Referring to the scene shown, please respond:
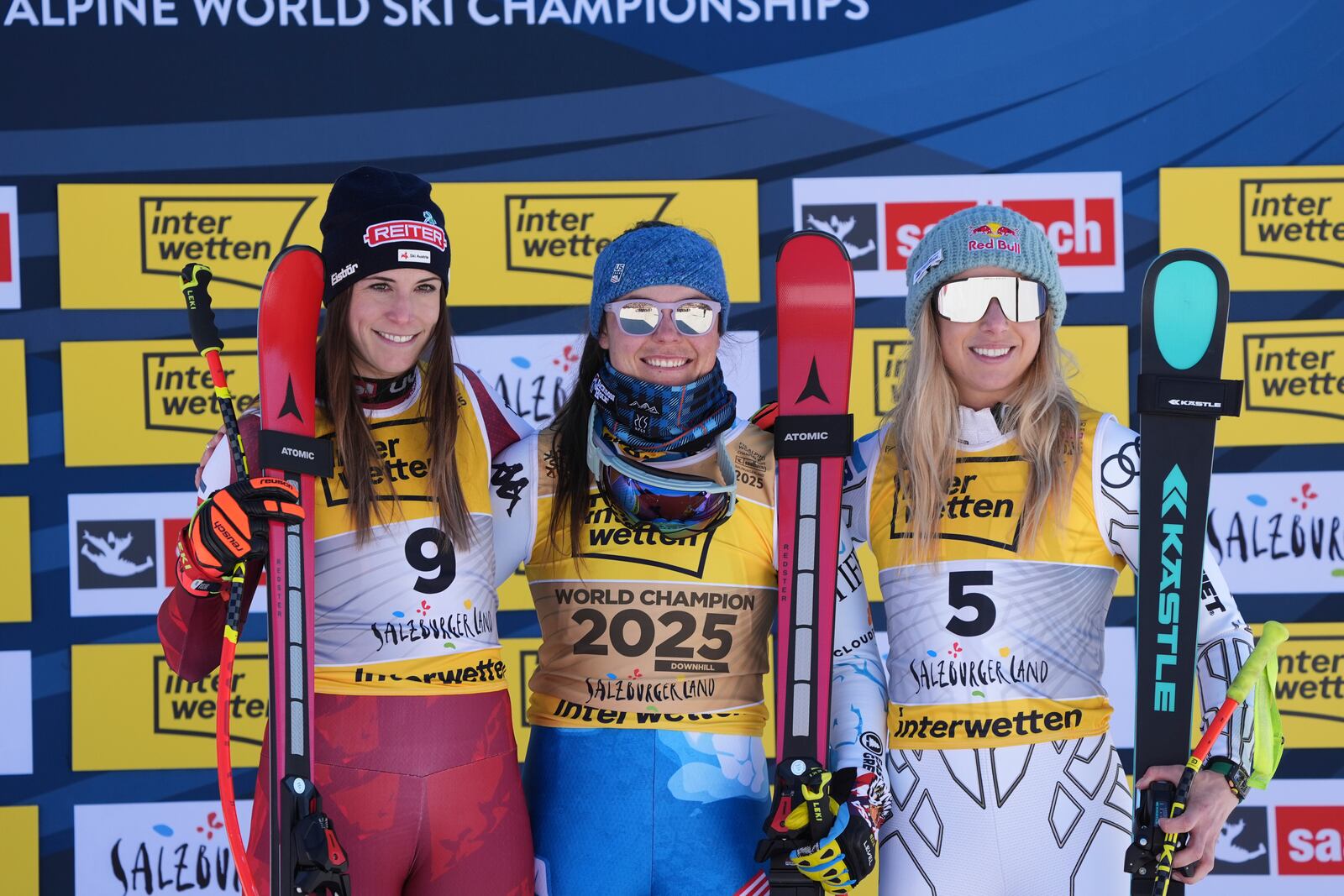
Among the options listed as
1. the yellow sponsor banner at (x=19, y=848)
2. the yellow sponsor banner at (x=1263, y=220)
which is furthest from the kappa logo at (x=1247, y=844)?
the yellow sponsor banner at (x=19, y=848)

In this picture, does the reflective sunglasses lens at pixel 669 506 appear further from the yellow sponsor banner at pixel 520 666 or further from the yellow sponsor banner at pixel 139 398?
the yellow sponsor banner at pixel 139 398

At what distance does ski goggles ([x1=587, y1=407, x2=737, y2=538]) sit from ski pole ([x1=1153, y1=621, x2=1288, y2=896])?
828 mm

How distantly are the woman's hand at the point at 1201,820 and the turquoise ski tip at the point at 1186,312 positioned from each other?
2.18ft

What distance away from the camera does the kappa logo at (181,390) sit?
3.56 meters

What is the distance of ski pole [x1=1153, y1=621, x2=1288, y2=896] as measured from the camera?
75.2 inches

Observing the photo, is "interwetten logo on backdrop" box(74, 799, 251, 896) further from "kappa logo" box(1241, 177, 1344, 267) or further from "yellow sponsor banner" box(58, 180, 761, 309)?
"kappa logo" box(1241, 177, 1344, 267)

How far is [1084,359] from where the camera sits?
3.62m

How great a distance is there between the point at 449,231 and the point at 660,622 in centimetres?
182

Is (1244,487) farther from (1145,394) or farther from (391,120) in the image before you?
(391,120)

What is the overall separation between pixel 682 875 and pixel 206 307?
3.98 ft

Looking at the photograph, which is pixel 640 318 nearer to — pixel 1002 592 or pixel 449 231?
pixel 1002 592

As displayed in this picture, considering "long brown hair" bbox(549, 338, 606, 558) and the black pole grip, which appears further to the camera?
"long brown hair" bbox(549, 338, 606, 558)

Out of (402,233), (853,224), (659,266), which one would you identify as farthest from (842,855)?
(853,224)

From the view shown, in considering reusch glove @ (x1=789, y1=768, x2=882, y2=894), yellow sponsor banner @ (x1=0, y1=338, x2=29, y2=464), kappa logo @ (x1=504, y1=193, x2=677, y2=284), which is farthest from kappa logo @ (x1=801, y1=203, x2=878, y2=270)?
yellow sponsor banner @ (x1=0, y1=338, x2=29, y2=464)
